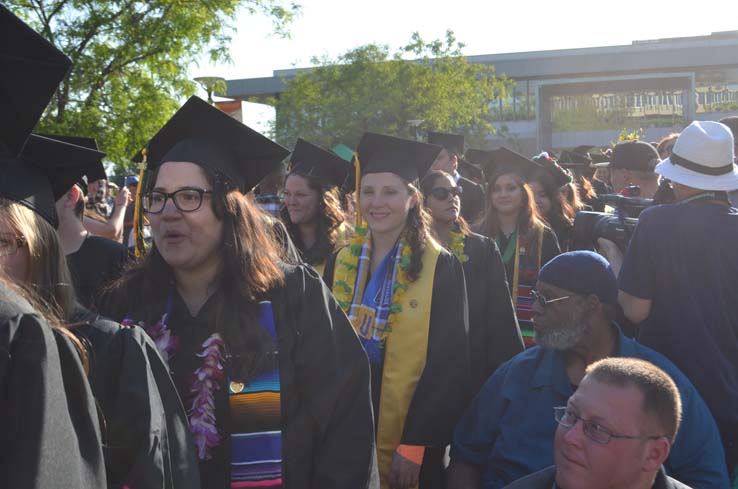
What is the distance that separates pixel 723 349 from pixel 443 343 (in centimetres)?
130

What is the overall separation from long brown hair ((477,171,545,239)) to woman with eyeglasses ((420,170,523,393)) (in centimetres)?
85

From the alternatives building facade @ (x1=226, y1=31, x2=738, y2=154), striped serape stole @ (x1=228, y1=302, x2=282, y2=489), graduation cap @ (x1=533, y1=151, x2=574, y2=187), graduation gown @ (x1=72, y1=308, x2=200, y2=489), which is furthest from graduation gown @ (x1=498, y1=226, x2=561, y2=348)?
building facade @ (x1=226, y1=31, x2=738, y2=154)

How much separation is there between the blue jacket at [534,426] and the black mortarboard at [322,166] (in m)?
2.39

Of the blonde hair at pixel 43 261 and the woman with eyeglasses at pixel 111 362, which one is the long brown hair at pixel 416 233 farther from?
the blonde hair at pixel 43 261

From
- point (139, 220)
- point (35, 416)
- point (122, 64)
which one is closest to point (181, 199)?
point (139, 220)

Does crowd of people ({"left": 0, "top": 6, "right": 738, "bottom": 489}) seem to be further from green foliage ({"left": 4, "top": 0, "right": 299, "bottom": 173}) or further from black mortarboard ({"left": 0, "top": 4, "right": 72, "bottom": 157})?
green foliage ({"left": 4, "top": 0, "right": 299, "bottom": 173})

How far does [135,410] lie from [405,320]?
2049mm

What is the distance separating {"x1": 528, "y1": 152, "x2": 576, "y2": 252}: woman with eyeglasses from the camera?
21.4 feet

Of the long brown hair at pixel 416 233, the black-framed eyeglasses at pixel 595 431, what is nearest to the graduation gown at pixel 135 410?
the black-framed eyeglasses at pixel 595 431

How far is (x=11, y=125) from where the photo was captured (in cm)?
178

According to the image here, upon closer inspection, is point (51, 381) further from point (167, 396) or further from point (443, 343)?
point (443, 343)

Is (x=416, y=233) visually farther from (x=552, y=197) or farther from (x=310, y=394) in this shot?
(x=552, y=197)

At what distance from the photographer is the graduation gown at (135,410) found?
1833 millimetres

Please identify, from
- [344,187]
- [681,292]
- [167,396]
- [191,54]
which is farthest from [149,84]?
[167,396]
